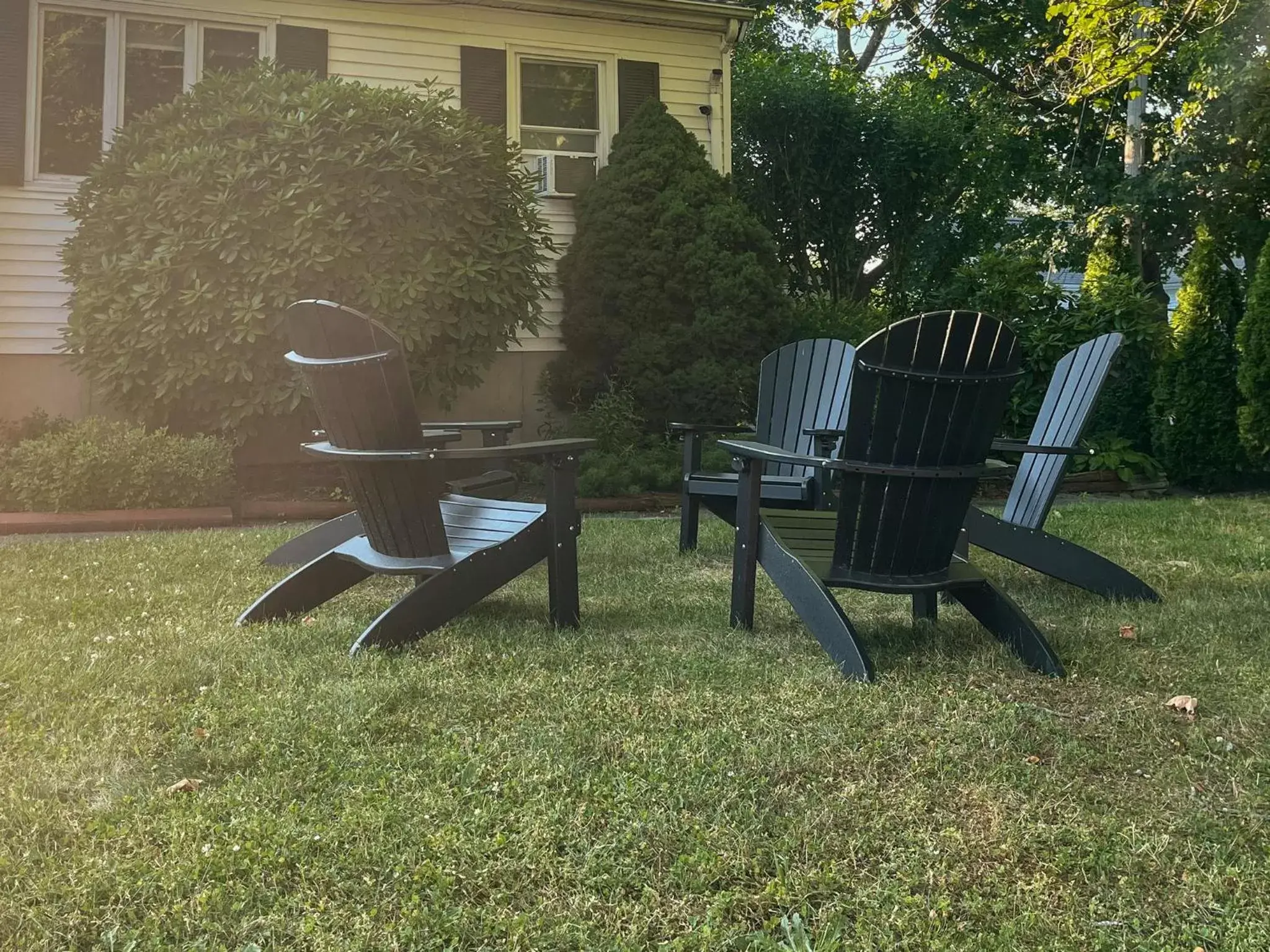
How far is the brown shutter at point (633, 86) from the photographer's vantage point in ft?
33.0

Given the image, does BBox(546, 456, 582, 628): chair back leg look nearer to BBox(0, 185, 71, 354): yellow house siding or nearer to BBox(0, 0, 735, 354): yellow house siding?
BBox(0, 0, 735, 354): yellow house siding

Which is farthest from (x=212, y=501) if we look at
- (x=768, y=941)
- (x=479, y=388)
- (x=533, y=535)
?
(x=768, y=941)

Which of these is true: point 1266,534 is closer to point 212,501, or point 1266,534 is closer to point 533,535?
point 533,535

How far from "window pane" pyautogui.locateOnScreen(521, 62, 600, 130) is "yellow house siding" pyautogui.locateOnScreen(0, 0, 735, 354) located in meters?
0.23

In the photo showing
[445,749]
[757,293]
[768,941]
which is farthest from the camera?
[757,293]

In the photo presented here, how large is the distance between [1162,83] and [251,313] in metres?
13.2

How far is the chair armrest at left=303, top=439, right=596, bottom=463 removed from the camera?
3265 millimetres

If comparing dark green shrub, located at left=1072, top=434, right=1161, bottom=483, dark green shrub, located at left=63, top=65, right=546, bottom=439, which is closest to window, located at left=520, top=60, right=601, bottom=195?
dark green shrub, located at left=63, top=65, right=546, bottom=439

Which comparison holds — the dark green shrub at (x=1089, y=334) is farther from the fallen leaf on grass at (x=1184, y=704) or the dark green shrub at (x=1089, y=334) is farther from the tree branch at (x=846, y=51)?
the tree branch at (x=846, y=51)

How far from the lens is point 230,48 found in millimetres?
9258

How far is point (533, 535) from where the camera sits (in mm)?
3682

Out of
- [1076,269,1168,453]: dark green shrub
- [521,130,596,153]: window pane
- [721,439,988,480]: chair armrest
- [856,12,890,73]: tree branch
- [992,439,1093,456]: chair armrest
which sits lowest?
[721,439,988,480]: chair armrest

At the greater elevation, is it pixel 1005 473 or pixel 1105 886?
pixel 1005 473

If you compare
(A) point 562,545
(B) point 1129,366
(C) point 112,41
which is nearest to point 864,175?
(B) point 1129,366
